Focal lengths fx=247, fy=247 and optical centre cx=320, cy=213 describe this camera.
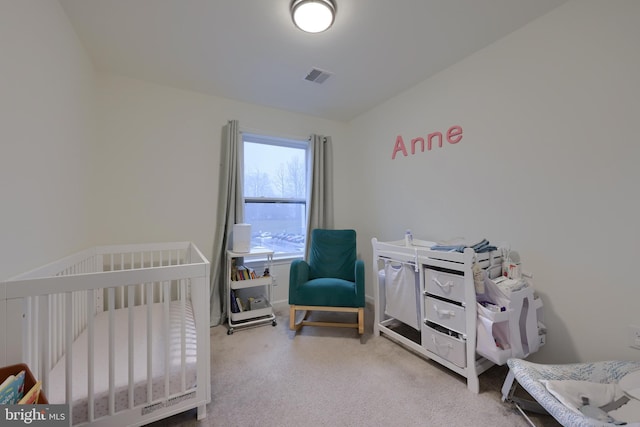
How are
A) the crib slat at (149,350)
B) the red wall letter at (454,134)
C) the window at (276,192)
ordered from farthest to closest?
the window at (276,192)
the red wall letter at (454,134)
the crib slat at (149,350)

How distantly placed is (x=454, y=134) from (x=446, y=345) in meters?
1.69

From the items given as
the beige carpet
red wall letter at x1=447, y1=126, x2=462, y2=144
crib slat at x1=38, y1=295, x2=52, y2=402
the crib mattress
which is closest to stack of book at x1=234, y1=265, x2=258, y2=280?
the beige carpet

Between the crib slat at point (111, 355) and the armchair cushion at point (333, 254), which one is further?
the armchair cushion at point (333, 254)

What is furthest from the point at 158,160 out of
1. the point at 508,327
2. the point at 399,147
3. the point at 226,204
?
the point at 508,327

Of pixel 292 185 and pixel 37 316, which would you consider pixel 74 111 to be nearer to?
pixel 37 316

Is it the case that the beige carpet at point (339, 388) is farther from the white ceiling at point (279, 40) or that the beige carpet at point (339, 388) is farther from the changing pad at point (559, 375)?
the white ceiling at point (279, 40)

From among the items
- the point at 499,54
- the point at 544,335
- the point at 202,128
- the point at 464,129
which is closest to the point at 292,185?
the point at 202,128

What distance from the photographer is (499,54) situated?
1854 millimetres

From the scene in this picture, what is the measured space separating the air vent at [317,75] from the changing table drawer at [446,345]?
229cm

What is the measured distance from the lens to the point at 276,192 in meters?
3.09

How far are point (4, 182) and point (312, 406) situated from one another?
6.16 ft

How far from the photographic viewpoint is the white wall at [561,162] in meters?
1.37

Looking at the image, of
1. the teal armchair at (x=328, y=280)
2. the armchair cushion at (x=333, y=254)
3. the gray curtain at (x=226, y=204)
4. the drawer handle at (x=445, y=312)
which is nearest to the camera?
the drawer handle at (x=445, y=312)

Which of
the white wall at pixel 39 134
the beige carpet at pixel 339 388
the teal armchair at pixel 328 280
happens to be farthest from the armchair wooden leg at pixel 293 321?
the white wall at pixel 39 134
